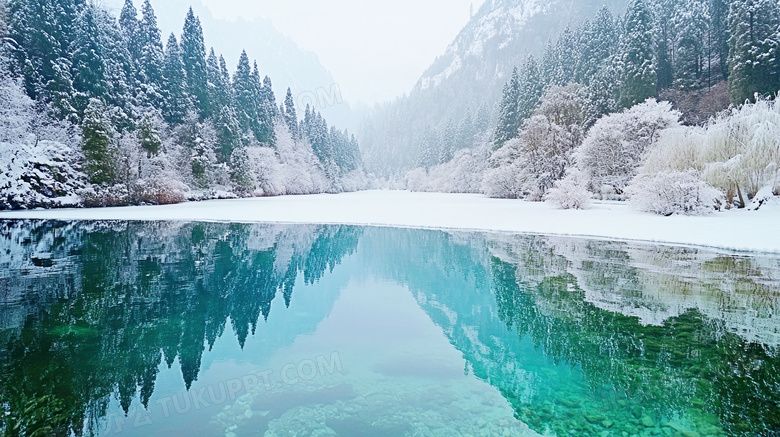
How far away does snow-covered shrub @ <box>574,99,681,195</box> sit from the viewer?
85.8ft

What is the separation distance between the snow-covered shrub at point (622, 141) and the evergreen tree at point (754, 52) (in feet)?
16.6

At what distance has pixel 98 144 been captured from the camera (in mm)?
25672

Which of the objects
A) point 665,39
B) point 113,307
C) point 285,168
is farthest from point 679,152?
point 285,168

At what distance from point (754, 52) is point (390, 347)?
35495mm

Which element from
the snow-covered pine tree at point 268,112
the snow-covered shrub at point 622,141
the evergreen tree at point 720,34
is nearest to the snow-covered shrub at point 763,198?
the snow-covered shrub at point 622,141

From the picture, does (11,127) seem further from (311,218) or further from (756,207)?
(756,207)

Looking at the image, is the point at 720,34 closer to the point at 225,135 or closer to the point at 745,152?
the point at 745,152

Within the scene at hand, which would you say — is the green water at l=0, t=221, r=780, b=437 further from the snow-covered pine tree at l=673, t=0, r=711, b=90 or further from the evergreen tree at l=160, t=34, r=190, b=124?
the snow-covered pine tree at l=673, t=0, r=711, b=90

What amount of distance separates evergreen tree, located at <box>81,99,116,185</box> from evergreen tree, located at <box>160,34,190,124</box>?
9.96 meters

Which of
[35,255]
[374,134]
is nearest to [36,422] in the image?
[35,255]

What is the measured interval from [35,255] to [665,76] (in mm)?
46372

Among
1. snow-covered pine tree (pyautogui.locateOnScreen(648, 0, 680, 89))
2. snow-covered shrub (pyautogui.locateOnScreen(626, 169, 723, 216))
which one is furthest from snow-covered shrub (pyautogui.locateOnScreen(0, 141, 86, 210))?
snow-covered pine tree (pyautogui.locateOnScreen(648, 0, 680, 89))

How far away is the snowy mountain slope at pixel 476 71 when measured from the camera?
111 meters

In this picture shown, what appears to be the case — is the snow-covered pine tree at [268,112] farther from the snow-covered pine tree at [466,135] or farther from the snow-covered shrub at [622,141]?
the snow-covered shrub at [622,141]
